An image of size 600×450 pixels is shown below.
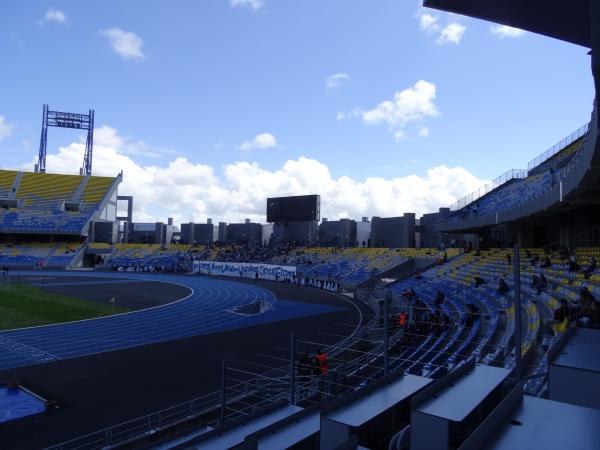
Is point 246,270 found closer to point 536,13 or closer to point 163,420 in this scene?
point 163,420

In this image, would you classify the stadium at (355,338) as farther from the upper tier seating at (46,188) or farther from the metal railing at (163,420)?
the upper tier seating at (46,188)

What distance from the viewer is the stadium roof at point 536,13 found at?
517 cm

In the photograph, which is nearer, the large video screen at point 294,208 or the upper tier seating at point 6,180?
the large video screen at point 294,208

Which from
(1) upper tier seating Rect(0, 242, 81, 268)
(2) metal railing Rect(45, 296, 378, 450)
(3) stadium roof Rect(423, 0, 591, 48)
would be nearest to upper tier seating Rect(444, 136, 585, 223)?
(3) stadium roof Rect(423, 0, 591, 48)

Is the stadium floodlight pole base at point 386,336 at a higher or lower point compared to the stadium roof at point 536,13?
lower

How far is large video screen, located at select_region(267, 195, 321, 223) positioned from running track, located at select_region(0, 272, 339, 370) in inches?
1047

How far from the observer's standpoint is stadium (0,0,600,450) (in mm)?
3387

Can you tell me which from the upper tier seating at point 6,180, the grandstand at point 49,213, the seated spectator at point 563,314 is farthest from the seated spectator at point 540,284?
the upper tier seating at point 6,180

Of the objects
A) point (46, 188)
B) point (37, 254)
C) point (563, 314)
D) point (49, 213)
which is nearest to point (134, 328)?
point (563, 314)

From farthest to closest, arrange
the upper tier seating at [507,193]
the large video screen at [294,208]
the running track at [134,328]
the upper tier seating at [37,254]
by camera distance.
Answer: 1. the upper tier seating at [37,254]
2. the large video screen at [294,208]
3. the upper tier seating at [507,193]
4. the running track at [134,328]

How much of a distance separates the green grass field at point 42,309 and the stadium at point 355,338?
Answer: 190 millimetres

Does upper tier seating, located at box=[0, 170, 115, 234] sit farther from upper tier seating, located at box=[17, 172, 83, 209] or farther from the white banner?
the white banner

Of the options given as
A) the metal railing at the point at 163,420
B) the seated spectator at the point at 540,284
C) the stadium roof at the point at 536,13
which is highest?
the stadium roof at the point at 536,13

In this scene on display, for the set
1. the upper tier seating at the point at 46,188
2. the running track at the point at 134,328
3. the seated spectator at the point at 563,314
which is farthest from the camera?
the upper tier seating at the point at 46,188
